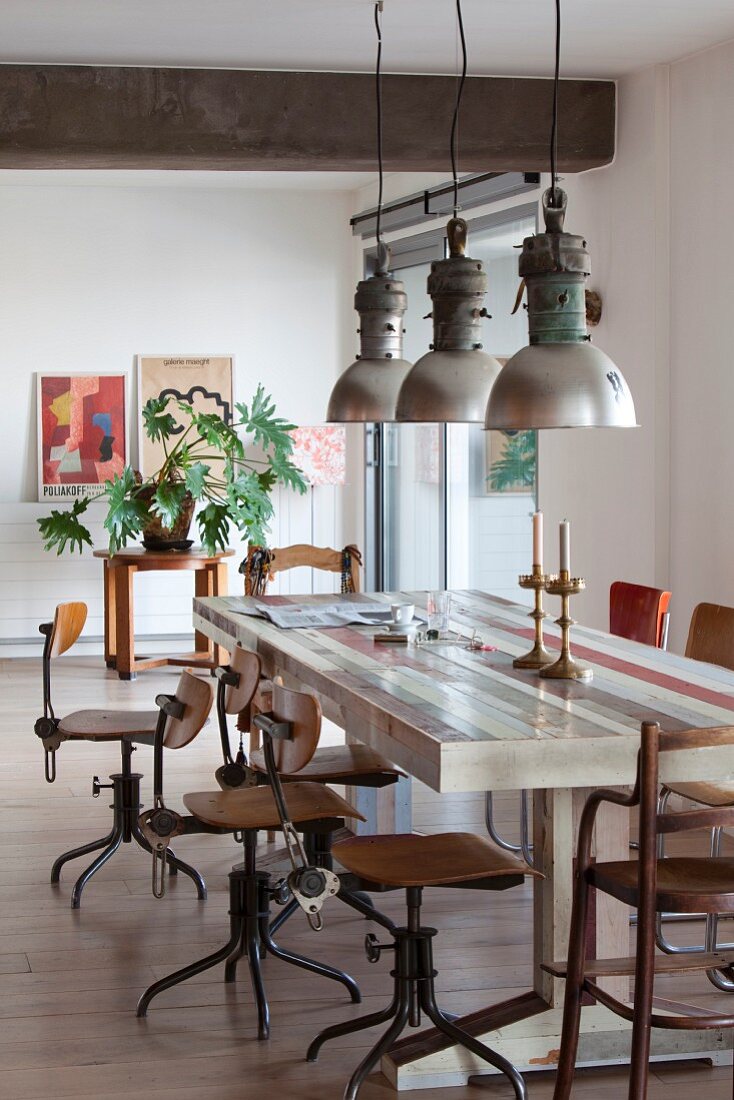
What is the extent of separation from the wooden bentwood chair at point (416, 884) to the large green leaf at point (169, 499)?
4.91m

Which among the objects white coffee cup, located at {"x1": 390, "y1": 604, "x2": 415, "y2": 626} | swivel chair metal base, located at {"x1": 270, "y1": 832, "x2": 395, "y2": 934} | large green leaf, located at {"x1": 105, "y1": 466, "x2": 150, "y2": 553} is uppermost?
large green leaf, located at {"x1": 105, "y1": 466, "x2": 150, "y2": 553}

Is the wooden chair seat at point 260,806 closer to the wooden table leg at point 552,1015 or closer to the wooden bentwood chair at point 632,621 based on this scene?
the wooden table leg at point 552,1015

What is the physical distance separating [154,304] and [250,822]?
21.2 feet

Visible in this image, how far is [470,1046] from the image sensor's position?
10.1ft

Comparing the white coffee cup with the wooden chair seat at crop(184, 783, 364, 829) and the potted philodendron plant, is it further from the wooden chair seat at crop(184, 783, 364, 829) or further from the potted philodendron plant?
the potted philodendron plant

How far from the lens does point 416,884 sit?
294cm

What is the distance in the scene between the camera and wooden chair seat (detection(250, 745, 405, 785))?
3.95 m

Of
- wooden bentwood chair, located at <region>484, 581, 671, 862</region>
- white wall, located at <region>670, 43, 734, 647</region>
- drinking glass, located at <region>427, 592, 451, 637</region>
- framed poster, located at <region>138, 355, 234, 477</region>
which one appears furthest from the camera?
framed poster, located at <region>138, 355, 234, 477</region>

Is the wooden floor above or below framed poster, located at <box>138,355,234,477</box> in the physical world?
below

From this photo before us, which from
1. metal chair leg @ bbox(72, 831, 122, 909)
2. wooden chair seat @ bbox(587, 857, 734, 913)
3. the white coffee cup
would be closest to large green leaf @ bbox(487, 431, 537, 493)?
the white coffee cup

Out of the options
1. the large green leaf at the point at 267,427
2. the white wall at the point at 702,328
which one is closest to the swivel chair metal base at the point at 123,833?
the white wall at the point at 702,328

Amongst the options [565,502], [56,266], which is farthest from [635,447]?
[56,266]

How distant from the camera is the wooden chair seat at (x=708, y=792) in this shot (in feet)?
12.0

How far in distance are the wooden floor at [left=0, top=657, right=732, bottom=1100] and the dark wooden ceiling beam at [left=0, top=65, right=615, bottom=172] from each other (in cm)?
247
